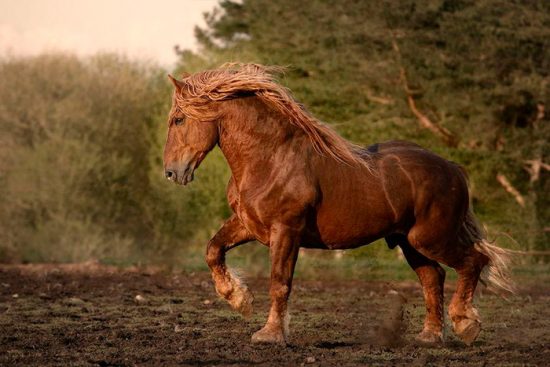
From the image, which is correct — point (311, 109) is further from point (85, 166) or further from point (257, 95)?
point (257, 95)

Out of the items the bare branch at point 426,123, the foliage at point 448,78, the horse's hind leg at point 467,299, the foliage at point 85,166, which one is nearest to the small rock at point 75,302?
the horse's hind leg at point 467,299

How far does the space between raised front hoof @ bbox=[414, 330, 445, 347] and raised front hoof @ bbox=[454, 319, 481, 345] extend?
196 millimetres

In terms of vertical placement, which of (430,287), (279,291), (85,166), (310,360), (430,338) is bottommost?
(85,166)

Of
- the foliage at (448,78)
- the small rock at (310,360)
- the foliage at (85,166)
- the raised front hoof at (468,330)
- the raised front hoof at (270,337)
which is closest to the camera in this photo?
the small rock at (310,360)

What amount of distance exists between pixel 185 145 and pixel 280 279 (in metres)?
1.41

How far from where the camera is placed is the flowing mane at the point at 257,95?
28.4 ft

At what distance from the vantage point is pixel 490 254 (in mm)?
9352

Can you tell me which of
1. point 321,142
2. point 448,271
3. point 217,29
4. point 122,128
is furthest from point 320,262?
point 217,29

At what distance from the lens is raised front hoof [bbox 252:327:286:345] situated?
8.36 meters

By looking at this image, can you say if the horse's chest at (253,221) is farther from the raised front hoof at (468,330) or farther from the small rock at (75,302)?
the small rock at (75,302)

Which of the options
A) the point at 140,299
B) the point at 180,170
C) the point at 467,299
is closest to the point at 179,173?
the point at 180,170

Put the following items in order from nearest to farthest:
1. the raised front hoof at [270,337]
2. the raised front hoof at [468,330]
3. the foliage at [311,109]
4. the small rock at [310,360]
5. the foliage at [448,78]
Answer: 1. the small rock at [310,360]
2. the raised front hoof at [270,337]
3. the raised front hoof at [468,330]
4. the foliage at [448,78]
5. the foliage at [311,109]

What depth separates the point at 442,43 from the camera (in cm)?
2578

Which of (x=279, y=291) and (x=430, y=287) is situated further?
(x=430, y=287)
